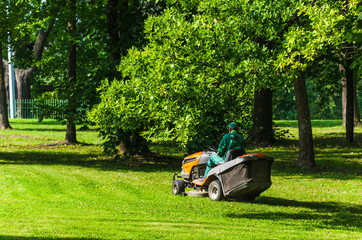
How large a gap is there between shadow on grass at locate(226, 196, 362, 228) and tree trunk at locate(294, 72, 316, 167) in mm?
5902

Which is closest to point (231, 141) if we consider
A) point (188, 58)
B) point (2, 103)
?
point (188, 58)

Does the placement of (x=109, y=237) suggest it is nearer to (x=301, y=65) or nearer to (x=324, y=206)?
(x=324, y=206)

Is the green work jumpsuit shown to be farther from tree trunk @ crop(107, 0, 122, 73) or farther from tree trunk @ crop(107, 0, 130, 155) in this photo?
tree trunk @ crop(107, 0, 122, 73)

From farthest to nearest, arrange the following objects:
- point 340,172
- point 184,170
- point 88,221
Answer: point 340,172 → point 184,170 → point 88,221

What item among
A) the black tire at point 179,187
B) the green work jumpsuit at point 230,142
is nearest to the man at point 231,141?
the green work jumpsuit at point 230,142

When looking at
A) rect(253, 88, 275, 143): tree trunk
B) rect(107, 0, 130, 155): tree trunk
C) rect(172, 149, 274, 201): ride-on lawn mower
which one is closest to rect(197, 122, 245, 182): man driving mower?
rect(172, 149, 274, 201): ride-on lawn mower

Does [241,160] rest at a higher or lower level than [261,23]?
lower

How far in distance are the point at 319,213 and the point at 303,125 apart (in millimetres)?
7424

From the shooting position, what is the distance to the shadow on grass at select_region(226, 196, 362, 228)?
1077cm

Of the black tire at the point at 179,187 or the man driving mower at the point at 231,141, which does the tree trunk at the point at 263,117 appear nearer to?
the black tire at the point at 179,187

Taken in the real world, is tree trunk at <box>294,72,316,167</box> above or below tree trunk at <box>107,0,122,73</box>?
below

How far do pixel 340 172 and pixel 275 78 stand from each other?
5.63 m

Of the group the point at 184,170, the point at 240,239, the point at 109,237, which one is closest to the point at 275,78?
the point at 184,170

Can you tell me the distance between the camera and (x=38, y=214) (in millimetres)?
10461
